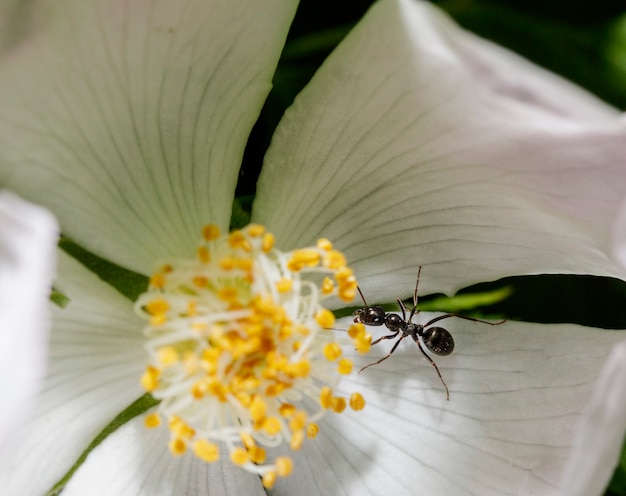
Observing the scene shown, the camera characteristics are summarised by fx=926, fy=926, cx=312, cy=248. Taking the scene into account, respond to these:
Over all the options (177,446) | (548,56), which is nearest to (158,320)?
(177,446)

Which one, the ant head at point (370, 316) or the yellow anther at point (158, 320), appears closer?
the yellow anther at point (158, 320)

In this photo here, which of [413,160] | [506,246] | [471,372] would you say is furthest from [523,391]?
[413,160]

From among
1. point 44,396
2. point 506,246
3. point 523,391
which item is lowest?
point 523,391

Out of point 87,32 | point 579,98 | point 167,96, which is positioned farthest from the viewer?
point 167,96

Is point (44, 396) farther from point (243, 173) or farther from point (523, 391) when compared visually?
point (523, 391)

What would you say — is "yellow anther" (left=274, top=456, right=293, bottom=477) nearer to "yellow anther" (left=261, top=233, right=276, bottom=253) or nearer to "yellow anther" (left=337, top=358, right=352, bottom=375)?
"yellow anther" (left=337, top=358, right=352, bottom=375)

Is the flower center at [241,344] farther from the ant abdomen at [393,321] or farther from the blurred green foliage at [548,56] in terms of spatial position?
the blurred green foliage at [548,56]

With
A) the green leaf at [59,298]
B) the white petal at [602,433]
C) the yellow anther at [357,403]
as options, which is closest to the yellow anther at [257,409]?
the yellow anther at [357,403]
